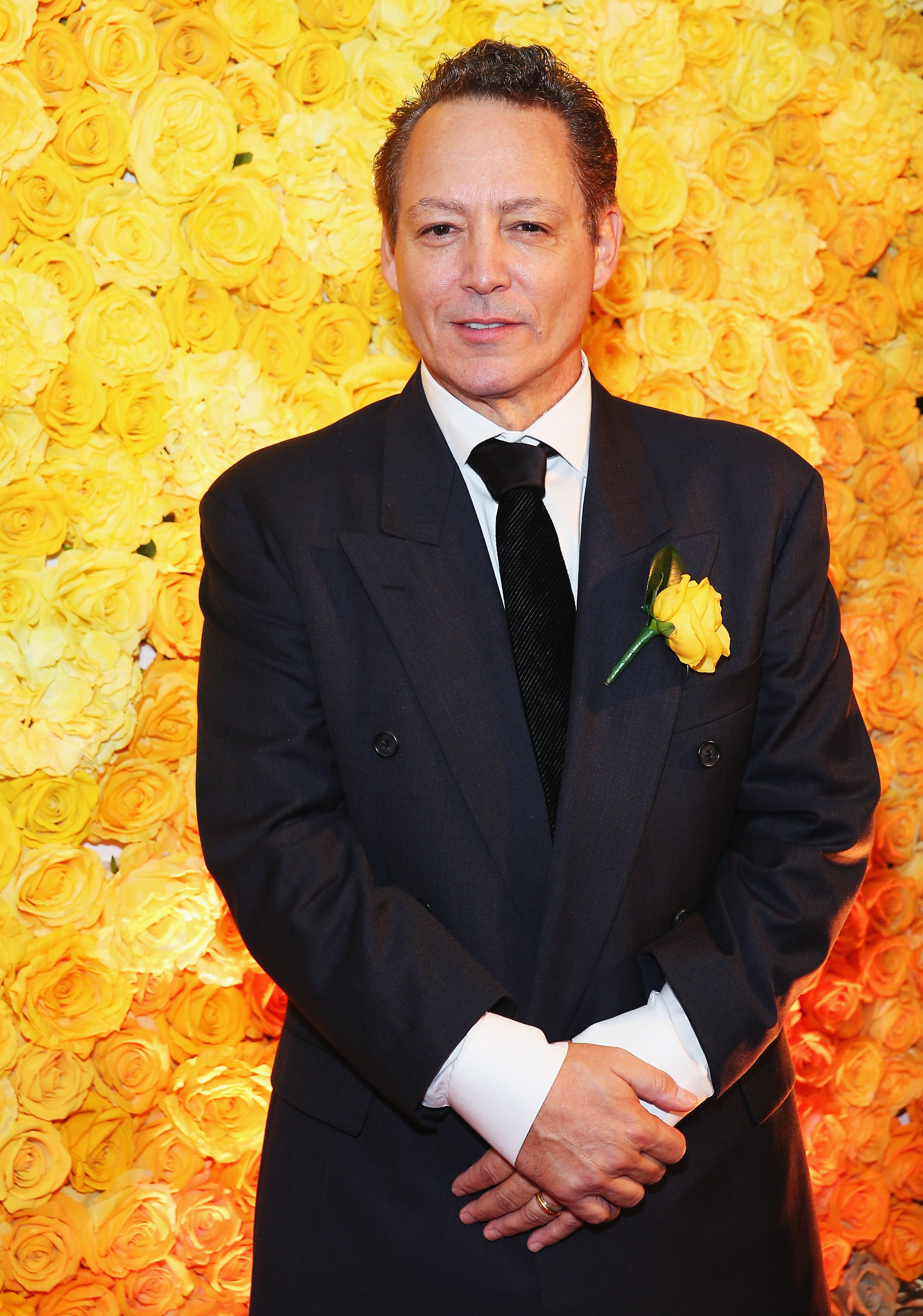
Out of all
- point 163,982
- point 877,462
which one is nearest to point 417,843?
point 163,982

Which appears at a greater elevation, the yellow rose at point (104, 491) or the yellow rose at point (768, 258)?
the yellow rose at point (768, 258)

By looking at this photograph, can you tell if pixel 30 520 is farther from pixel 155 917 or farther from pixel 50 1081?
pixel 50 1081

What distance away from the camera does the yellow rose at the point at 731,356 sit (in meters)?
2.56

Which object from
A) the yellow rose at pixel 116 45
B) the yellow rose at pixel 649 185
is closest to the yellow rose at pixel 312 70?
the yellow rose at pixel 116 45

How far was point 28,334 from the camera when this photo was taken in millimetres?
2031

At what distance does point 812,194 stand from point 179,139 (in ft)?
4.35

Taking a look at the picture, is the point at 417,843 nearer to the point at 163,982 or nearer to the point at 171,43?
the point at 163,982

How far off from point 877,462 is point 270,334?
4.46 ft

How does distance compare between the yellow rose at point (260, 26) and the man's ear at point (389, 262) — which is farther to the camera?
the yellow rose at point (260, 26)

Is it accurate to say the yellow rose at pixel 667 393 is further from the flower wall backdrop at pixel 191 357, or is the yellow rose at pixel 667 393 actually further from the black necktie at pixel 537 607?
the black necktie at pixel 537 607

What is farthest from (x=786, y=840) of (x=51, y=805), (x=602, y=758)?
(x=51, y=805)

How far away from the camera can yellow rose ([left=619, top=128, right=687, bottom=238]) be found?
2.44 m

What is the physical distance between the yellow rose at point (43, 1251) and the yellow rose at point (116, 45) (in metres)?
1.94

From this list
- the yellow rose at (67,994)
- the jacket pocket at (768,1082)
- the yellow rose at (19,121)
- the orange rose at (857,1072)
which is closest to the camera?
the jacket pocket at (768,1082)
